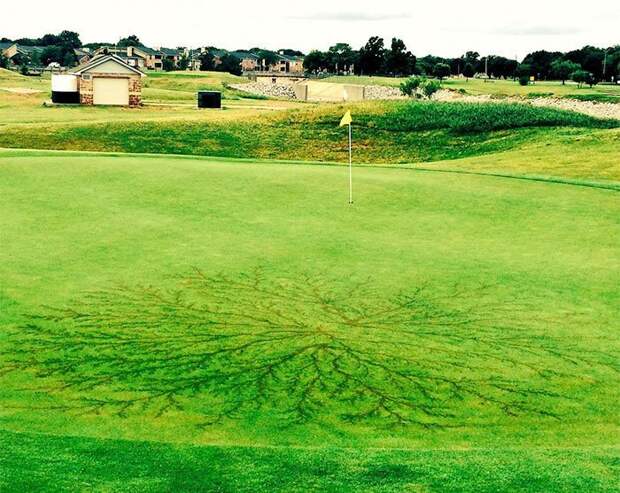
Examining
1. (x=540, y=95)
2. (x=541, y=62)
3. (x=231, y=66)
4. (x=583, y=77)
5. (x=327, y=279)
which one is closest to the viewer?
(x=327, y=279)

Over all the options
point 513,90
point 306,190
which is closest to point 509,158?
point 306,190

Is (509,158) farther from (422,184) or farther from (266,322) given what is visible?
(266,322)

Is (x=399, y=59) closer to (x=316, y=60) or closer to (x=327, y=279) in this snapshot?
(x=316, y=60)

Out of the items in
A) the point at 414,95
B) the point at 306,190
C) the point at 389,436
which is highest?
the point at 414,95

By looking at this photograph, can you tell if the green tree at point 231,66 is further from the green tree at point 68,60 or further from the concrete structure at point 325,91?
the concrete structure at point 325,91

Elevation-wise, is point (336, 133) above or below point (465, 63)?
below

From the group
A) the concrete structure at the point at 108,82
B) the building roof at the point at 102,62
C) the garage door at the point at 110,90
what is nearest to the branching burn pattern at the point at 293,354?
the building roof at the point at 102,62

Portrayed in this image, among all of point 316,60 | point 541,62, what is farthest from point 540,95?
point 316,60
